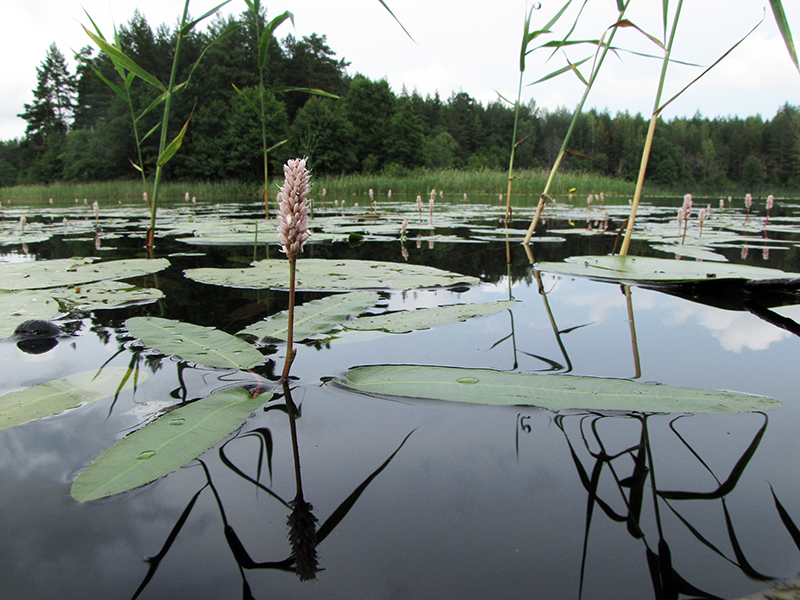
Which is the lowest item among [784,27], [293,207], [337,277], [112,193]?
[337,277]

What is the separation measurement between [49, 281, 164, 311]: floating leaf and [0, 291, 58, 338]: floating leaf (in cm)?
4

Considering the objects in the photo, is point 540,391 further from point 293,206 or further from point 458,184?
point 458,184

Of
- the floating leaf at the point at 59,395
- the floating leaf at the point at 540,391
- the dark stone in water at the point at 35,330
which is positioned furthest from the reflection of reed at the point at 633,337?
the dark stone in water at the point at 35,330

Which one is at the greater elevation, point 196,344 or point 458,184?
point 458,184

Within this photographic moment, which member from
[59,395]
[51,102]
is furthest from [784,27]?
[51,102]

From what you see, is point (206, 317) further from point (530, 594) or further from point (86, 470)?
point (530, 594)

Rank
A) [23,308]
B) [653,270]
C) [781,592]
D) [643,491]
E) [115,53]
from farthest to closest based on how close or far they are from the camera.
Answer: [653,270] → [115,53] → [23,308] → [643,491] → [781,592]

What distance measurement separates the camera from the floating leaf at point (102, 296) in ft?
3.97

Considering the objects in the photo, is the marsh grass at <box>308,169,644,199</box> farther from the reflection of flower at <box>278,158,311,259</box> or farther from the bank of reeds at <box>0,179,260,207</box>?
the reflection of flower at <box>278,158,311,259</box>

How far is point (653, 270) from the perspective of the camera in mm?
1515

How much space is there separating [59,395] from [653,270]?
1.63 metres

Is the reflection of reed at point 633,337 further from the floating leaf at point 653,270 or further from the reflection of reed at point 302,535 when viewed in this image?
the reflection of reed at point 302,535

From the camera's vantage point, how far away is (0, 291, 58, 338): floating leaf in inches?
39.9

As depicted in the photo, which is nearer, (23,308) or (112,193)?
(23,308)
